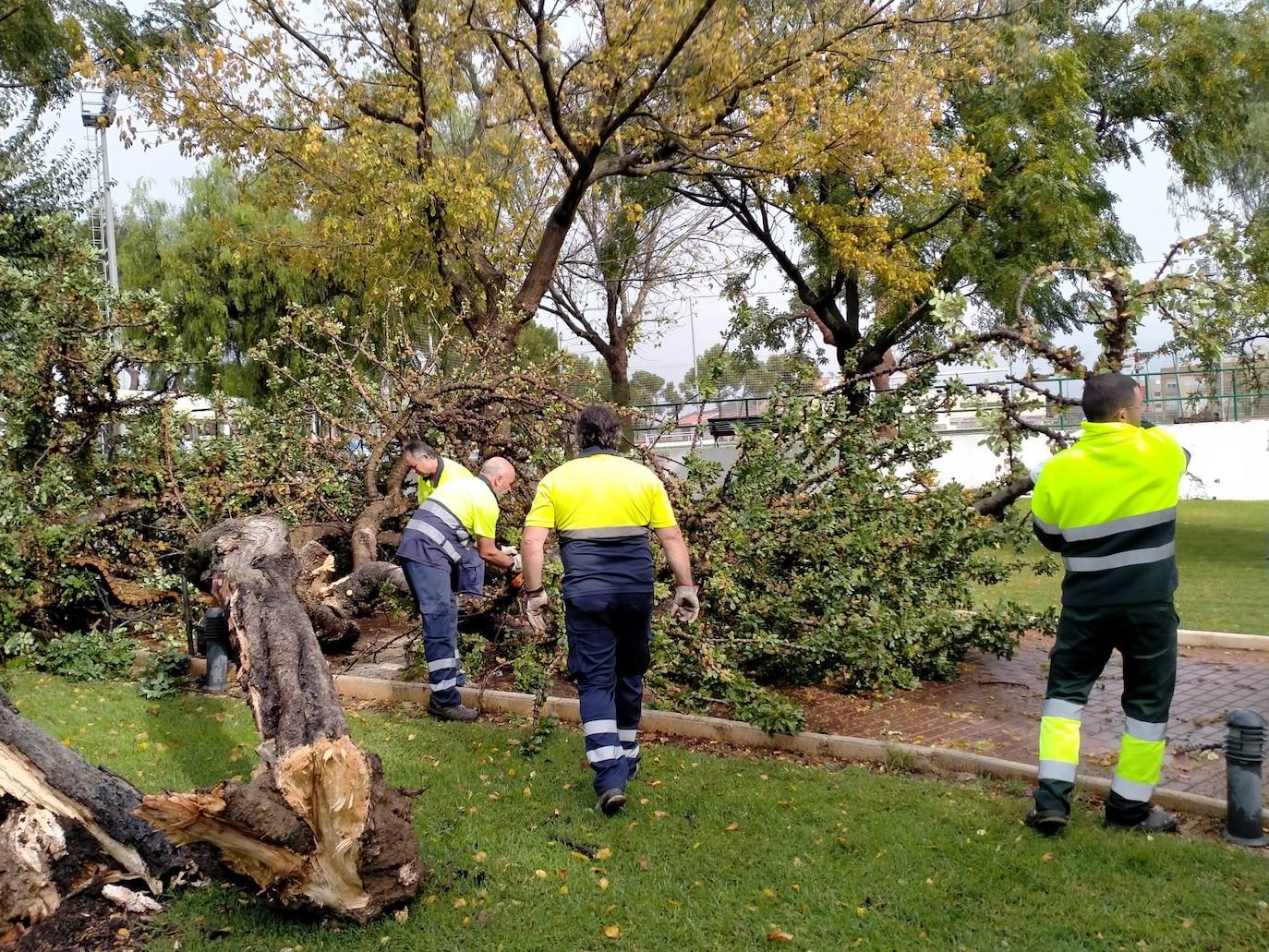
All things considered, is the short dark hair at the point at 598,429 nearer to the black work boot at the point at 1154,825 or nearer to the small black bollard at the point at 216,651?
the black work boot at the point at 1154,825

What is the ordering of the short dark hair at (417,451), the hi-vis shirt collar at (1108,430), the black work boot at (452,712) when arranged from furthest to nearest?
the short dark hair at (417,451)
the black work boot at (452,712)
the hi-vis shirt collar at (1108,430)

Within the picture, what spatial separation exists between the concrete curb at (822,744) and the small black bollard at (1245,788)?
87mm

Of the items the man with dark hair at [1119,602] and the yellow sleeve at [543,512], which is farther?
the yellow sleeve at [543,512]

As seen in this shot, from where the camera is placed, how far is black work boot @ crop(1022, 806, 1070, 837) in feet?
13.6

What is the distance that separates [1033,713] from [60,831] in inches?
205

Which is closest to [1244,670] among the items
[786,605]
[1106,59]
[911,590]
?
[911,590]

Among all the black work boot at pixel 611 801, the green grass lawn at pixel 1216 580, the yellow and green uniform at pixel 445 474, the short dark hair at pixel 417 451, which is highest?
the short dark hair at pixel 417 451

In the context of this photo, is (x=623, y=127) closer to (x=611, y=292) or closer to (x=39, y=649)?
(x=39, y=649)

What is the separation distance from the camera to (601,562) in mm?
4883

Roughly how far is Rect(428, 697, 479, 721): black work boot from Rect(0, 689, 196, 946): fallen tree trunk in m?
2.48

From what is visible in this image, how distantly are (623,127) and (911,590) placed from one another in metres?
8.23

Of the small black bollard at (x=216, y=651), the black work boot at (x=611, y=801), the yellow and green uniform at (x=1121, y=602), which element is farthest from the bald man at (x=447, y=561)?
the yellow and green uniform at (x=1121, y=602)

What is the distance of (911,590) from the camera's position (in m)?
6.99

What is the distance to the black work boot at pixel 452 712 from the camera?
20.9ft
